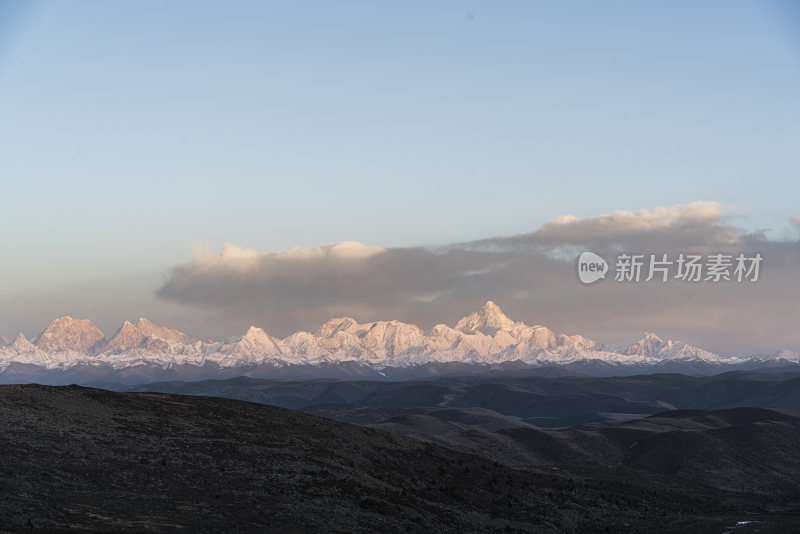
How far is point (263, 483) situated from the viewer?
6938 cm

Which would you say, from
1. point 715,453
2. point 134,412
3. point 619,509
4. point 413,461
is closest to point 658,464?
point 715,453

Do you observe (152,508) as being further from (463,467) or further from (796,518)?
(796,518)

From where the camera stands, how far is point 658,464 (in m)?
157

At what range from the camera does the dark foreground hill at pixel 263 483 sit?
56469 millimetres

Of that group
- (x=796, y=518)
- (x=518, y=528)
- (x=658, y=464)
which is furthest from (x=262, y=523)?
(x=658, y=464)

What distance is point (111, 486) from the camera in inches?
2379

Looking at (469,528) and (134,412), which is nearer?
(469,528)

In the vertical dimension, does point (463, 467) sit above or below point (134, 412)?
below

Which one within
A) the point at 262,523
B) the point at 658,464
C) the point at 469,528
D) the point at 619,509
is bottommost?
the point at 658,464

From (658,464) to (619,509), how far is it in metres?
69.9

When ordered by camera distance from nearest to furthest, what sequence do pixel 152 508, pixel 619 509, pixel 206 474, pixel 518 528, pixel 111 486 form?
pixel 152 508, pixel 111 486, pixel 206 474, pixel 518 528, pixel 619 509

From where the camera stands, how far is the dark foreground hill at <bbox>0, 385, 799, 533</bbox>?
56469 mm

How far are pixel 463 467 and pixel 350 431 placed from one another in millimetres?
16155

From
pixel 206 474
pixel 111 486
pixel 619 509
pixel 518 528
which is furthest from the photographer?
pixel 619 509
